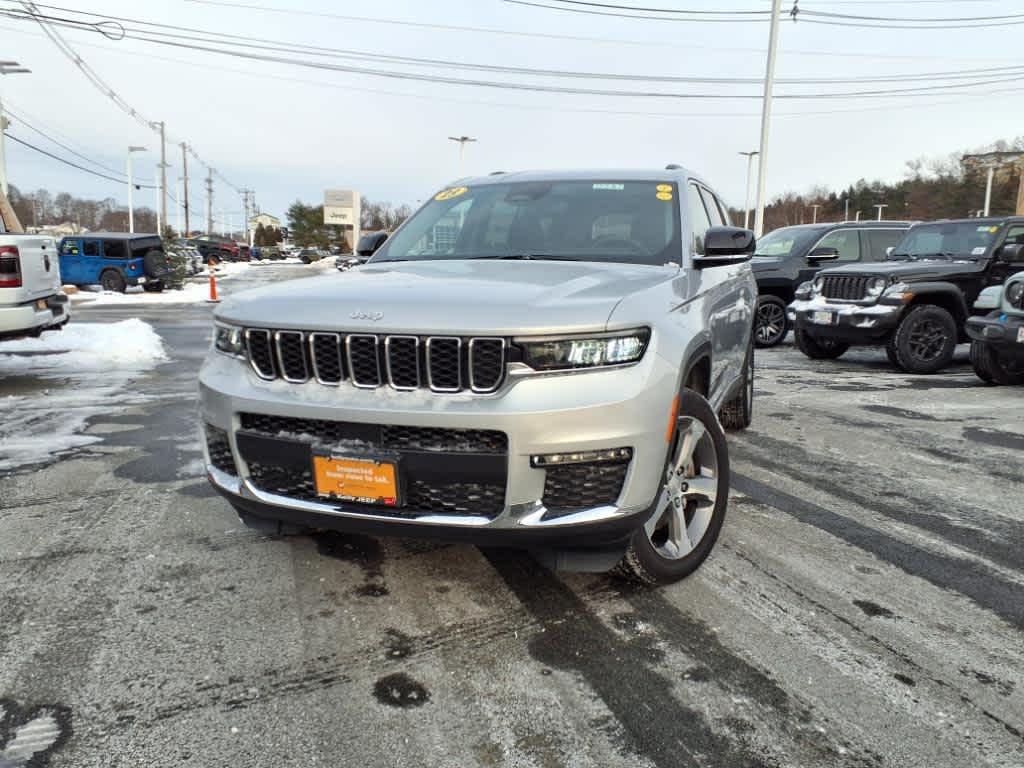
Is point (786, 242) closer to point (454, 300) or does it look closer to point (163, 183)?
point (454, 300)

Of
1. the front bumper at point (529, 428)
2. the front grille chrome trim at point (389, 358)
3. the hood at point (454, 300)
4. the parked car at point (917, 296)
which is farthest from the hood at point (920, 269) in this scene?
the front grille chrome trim at point (389, 358)

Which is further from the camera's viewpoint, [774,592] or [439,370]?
[774,592]

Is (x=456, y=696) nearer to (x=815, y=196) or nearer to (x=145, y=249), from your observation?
(x=145, y=249)

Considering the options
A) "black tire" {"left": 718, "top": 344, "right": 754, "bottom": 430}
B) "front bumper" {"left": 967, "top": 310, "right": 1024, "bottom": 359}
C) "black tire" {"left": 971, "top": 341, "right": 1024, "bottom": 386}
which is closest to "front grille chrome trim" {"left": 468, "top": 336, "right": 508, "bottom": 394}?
"black tire" {"left": 718, "top": 344, "right": 754, "bottom": 430}

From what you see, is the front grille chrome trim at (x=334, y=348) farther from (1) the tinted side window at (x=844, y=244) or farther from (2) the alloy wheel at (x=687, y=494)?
(1) the tinted side window at (x=844, y=244)

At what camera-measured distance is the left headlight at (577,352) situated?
242 centimetres

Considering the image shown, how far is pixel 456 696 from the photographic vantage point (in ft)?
7.53

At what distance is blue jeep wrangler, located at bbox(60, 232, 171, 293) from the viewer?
82.2 feet

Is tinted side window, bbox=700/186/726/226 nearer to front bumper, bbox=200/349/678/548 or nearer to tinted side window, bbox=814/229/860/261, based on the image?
front bumper, bbox=200/349/678/548

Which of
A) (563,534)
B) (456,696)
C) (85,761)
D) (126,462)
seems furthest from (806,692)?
(126,462)

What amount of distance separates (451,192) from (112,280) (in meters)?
24.6

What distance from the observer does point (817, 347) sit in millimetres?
10789

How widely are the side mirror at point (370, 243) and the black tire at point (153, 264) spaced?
23.8 m

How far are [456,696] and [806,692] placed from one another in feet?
3.60
